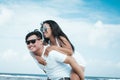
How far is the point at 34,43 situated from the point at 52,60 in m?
0.31

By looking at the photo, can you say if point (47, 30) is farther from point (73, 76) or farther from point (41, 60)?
point (73, 76)

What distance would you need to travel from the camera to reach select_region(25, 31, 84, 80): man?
399cm

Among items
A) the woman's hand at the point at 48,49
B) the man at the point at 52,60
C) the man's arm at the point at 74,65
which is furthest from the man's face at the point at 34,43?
the man's arm at the point at 74,65

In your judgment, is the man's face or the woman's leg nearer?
the man's face

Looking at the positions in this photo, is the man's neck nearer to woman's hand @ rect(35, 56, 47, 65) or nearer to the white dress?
woman's hand @ rect(35, 56, 47, 65)

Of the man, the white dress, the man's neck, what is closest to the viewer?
the man

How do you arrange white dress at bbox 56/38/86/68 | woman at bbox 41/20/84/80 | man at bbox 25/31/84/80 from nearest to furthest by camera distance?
1. man at bbox 25/31/84/80
2. white dress at bbox 56/38/86/68
3. woman at bbox 41/20/84/80

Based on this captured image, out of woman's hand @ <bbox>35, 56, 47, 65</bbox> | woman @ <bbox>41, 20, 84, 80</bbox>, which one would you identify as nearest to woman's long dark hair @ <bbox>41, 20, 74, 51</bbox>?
woman @ <bbox>41, 20, 84, 80</bbox>

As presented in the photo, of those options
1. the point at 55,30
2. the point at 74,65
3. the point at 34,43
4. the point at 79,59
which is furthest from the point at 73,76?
the point at 55,30

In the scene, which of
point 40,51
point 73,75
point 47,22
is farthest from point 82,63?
point 47,22

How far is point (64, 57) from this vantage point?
3973 millimetres

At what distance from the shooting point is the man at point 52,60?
157 inches

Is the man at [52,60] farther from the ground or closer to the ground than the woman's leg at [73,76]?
farther from the ground

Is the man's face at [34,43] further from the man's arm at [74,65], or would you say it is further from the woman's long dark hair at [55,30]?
the woman's long dark hair at [55,30]
